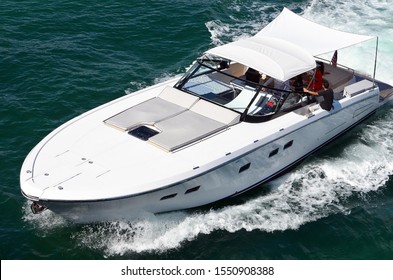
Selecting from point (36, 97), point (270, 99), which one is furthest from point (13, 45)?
point (270, 99)

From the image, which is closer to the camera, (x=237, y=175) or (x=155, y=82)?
(x=237, y=175)

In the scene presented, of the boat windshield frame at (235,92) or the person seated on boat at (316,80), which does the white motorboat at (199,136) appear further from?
the person seated on boat at (316,80)

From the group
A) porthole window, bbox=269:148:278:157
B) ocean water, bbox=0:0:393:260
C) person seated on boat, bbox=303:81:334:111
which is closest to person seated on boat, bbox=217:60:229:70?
person seated on boat, bbox=303:81:334:111

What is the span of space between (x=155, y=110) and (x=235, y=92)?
240 cm

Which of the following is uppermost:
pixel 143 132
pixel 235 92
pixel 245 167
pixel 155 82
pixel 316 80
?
pixel 143 132

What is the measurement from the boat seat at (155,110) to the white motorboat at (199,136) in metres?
0.03

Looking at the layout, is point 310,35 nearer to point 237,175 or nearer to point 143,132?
point 237,175

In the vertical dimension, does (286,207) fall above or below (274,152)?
below

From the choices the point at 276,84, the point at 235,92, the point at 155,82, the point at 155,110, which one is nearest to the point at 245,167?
the point at 235,92

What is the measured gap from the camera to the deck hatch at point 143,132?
15875 millimetres

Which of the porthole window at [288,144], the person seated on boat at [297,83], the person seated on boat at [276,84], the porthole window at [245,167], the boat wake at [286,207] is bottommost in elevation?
the boat wake at [286,207]

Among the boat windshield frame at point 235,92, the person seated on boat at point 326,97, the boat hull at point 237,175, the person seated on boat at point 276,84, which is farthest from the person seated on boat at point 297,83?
the boat hull at point 237,175

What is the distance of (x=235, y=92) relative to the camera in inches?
693

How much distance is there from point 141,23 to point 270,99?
10.5m
